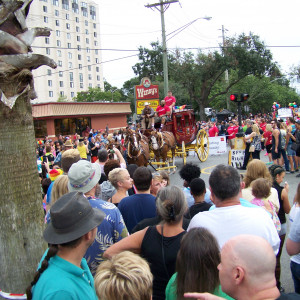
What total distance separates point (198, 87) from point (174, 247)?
37.2 m

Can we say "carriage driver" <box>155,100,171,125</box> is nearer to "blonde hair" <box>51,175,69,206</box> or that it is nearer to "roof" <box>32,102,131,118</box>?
"blonde hair" <box>51,175,69,206</box>

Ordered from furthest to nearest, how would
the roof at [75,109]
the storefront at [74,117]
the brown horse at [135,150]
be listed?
the storefront at [74,117]
the roof at [75,109]
the brown horse at [135,150]

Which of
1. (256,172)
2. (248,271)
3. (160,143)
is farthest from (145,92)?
(248,271)

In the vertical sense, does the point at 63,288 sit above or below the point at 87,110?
below

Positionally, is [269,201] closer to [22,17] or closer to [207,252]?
[207,252]

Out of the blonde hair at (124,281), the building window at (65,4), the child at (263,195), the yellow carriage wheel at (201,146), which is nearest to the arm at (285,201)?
the child at (263,195)

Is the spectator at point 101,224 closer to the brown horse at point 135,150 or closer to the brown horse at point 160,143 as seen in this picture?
the brown horse at point 135,150

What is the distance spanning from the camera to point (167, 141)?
13.3m

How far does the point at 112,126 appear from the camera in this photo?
41.6 meters

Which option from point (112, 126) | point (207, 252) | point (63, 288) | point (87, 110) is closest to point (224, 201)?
point (207, 252)

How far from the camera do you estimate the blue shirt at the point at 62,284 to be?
5.98ft

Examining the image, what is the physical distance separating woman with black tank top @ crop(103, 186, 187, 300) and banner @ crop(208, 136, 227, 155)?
49.5 feet

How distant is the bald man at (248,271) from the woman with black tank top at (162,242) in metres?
0.84

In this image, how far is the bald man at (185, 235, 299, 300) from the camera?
1.59 metres
